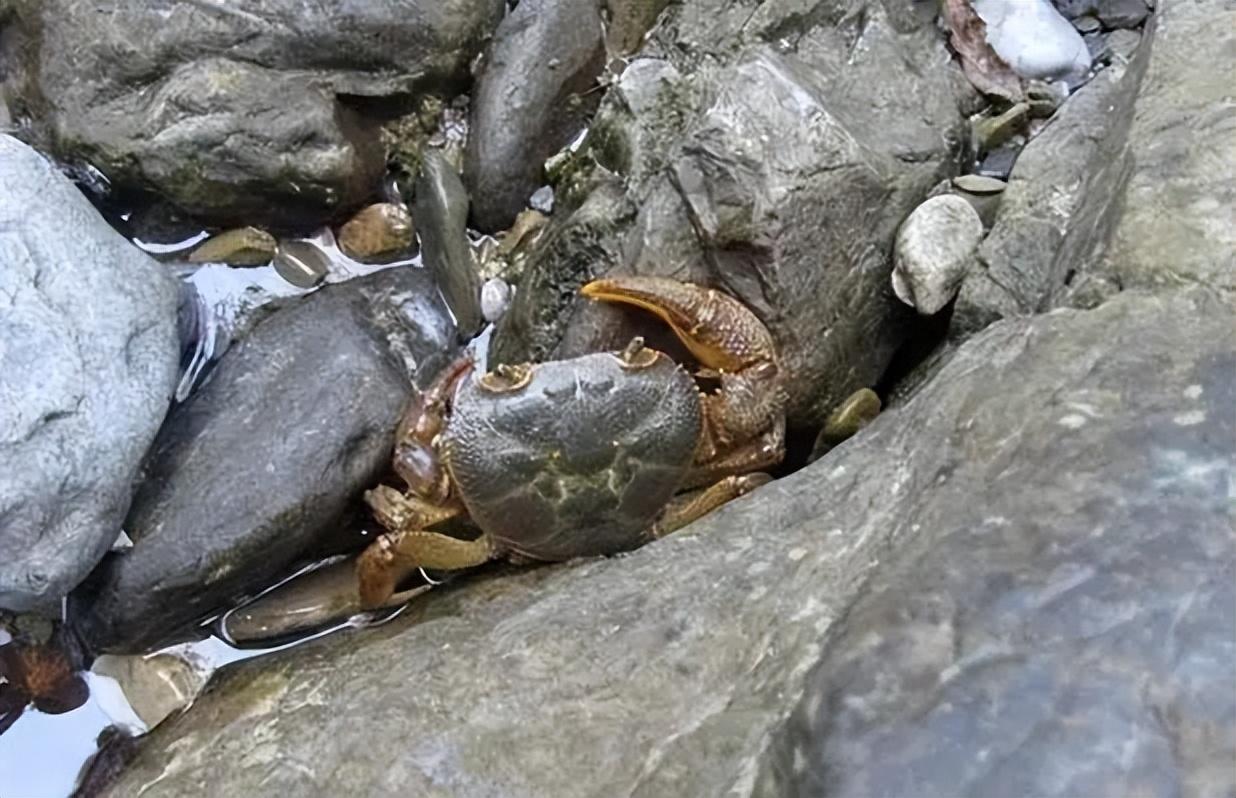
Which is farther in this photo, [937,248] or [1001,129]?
[1001,129]

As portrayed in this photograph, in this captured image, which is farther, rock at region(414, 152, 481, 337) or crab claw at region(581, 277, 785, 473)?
rock at region(414, 152, 481, 337)

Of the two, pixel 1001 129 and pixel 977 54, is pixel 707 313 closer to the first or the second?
pixel 1001 129

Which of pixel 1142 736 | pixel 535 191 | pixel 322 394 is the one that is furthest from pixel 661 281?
pixel 1142 736

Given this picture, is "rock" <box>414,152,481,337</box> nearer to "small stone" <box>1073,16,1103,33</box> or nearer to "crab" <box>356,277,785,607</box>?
"crab" <box>356,277,785,607</box>

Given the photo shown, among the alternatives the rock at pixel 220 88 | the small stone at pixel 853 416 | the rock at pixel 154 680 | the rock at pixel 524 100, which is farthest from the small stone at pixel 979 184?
the rock at pixel 154 680

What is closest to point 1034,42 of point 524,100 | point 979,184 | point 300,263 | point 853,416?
point 979,184

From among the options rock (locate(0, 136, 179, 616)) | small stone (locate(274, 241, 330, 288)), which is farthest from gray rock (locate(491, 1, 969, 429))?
rock (locate(0, 136, 179, 616))

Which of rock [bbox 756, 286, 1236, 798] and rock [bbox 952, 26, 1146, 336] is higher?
rock [bbox 756, 286, 1236, 798]

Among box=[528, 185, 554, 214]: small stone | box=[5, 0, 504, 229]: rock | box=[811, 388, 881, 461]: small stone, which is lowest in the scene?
box=[811, 388, 881, 461]: small stone
